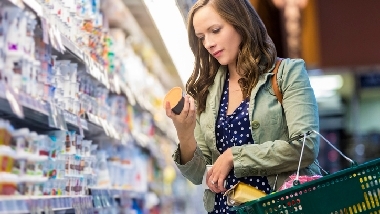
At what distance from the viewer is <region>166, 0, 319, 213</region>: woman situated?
208cm

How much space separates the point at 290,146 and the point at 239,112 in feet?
0.75

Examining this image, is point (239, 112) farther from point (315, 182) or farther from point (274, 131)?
→ point (315, 182)

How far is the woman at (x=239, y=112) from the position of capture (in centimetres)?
208

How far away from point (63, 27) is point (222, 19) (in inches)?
42.3

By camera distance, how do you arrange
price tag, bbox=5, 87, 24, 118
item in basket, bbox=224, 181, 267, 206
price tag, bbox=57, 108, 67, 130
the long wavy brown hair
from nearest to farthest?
item in basket, bbox=224, 181, 267, 206 < price tag, bbox=5, 87, 24, 118 < the long wavy brown hair < price tag, bbox=57, 108, 67, 130

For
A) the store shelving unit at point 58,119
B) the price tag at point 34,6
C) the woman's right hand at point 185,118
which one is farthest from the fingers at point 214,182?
the price tag at point 34,6

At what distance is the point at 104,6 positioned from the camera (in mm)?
4344

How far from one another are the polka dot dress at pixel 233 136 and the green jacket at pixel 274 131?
0.02 m

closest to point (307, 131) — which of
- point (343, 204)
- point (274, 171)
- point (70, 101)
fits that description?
point (274, 171)

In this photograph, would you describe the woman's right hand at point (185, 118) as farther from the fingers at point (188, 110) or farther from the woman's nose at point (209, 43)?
the woman's nose at point (209, 43)

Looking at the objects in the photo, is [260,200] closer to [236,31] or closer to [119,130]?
[236,31]

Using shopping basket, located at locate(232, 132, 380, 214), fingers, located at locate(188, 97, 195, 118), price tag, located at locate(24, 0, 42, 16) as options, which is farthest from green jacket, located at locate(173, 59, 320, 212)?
price tag, located at locate(24, 0, 42, 16)

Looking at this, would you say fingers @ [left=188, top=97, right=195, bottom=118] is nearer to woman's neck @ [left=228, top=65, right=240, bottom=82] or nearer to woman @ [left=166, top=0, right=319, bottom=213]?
woman @ [left=166, top=0, right=319, bottom=213]

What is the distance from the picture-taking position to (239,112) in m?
2.20
